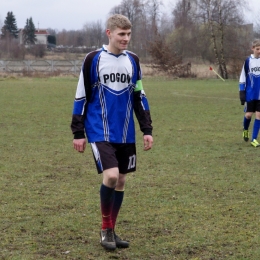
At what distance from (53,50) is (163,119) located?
75003 millimetres

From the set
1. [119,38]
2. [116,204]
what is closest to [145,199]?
[116,204]

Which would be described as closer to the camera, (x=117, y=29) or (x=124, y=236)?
(x=117, y=29)

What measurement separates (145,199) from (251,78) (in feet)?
16.7

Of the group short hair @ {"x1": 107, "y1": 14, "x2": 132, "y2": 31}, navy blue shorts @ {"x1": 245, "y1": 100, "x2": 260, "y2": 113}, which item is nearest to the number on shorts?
short hair @ {"x1": 107, "y1": 14, "x2": 132, "y2": 31}

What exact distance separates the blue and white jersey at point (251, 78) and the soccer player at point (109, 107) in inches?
246

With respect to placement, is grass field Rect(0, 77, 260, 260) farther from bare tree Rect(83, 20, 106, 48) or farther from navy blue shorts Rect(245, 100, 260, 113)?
bare tree Rect(83, 20, 106, 48)

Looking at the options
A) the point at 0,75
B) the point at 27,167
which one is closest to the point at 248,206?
the point at 27,167

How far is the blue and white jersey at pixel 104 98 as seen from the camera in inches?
197

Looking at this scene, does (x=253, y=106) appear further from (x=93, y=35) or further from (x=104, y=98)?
(x=93, y=35)

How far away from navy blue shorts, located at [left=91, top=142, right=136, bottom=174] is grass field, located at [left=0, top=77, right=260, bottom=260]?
73cm

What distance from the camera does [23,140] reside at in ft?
39.9

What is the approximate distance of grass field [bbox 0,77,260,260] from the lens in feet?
16.7

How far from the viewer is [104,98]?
16.5 ft

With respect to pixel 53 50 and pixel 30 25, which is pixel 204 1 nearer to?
pixel 53 50
